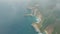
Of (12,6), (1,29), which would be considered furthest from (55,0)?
(1,29)

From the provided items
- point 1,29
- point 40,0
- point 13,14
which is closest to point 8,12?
point 13,14

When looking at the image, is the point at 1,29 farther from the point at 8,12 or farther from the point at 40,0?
the point at 40,0

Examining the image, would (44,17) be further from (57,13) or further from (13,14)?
(13,14)

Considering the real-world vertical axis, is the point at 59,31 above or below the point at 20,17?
below

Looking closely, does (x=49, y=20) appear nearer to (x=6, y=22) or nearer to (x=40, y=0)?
(x=40, y=0)

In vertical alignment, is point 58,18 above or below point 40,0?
below

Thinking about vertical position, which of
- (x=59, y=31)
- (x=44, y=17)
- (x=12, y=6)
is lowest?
(x=59, y=31)

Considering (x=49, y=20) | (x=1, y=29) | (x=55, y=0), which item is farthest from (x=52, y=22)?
(x=1, y=29)
